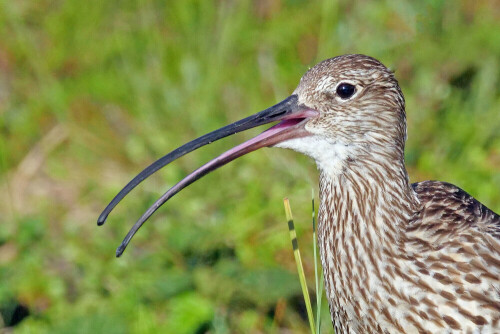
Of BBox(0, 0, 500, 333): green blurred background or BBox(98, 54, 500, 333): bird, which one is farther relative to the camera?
BBox(0, 0, 500, 333): green blurred background

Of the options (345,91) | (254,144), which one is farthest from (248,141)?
(345,91)

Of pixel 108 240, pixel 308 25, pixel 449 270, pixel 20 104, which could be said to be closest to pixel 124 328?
pixel 108 240

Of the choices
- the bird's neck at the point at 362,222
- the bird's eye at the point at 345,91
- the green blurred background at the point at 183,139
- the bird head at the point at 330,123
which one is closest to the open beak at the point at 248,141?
the bird head at the point at 330,123

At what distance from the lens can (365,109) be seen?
12.2ft

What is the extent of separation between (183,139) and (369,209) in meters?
2.78

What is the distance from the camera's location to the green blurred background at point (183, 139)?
5.12 meters

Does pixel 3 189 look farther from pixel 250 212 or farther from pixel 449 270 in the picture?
pixel 449 270

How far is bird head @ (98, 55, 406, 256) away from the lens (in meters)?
3.65

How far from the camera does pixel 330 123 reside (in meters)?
3.69

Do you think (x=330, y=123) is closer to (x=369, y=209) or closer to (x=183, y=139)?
(x=369, y=209)

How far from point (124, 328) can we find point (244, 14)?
309cm

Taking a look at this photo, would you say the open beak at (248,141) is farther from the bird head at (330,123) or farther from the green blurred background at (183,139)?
the green blurred background at (183,139)

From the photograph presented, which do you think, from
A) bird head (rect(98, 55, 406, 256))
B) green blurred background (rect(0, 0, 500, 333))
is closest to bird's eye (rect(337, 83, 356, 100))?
bird head (rect(98, 55, 406, 256))

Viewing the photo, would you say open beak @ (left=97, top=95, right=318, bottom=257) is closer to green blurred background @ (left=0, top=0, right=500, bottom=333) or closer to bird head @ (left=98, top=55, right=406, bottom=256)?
bird head @ (left=98, top=55, right=406, bottom=256)
